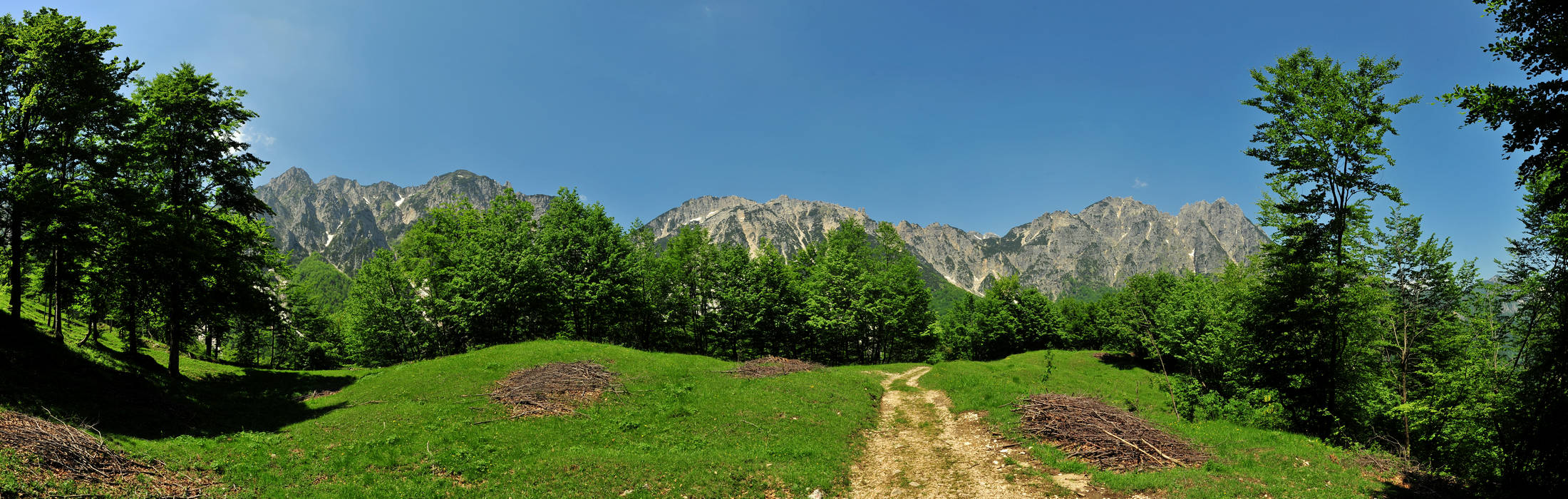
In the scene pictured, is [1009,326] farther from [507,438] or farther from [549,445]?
[507,438]

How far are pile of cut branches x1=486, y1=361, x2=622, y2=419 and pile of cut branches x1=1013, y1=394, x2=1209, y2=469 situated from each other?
761 inches

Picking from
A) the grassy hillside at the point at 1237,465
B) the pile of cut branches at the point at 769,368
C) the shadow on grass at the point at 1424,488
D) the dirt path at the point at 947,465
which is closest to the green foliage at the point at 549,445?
the dirt path at the point at 947,465

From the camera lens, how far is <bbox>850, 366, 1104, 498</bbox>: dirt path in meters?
16.5

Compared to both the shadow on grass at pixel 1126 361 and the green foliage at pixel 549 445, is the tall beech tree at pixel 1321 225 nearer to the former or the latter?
the green foliage at pixel 549 445

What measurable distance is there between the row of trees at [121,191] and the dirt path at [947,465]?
1246 inches

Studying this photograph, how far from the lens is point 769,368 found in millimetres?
36188

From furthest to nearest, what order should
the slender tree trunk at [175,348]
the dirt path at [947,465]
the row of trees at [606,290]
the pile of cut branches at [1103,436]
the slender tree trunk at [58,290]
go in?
1. the row of trees at [606,290]
2. the slender tree trunk at [175,348]
3. the slender tree trunk at [58,290]
4. the pile of cut branches at [1103,436]
5. the dirt path at [947,465]

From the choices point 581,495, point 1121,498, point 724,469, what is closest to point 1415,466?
point 1121,498

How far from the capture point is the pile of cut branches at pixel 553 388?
2306 cm

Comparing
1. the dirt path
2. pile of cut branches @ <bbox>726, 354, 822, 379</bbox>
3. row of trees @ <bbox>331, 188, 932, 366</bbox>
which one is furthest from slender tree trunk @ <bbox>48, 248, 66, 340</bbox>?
the dirt path

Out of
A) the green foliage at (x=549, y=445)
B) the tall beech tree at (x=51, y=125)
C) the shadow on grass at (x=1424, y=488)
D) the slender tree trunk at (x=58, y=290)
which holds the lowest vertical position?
the shadow on grass at (x=1424, y=488)

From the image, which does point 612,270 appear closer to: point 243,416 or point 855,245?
point 855,245

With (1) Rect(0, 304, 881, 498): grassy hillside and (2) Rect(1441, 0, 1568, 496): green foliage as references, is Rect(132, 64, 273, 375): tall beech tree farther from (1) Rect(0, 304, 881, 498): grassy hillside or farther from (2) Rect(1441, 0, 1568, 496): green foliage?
(2) Rect(1441, 0, 1568, 496): green foliage

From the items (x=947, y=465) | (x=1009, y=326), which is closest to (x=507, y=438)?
(x=947, y=465)
